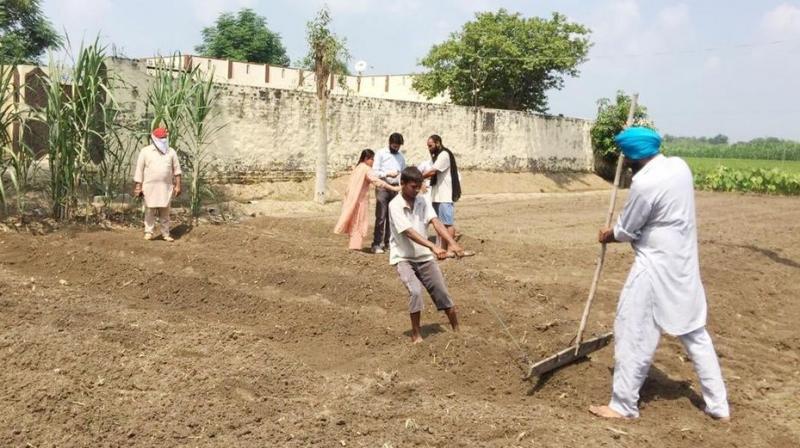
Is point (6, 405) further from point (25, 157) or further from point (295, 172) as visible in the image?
point (295, 172)

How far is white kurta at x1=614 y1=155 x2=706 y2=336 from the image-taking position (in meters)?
4.47

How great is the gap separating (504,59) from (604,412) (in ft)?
75.7

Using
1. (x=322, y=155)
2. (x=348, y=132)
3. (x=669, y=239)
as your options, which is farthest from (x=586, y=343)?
(x=348, y=132)

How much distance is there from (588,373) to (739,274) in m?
5.15

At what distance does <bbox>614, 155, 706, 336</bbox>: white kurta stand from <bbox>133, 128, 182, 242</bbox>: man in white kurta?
261 inches

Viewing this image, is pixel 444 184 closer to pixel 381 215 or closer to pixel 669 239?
pixel 381 215

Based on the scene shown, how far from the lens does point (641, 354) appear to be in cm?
454

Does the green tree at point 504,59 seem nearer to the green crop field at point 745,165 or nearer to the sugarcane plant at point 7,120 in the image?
the green crop field at point 745,165

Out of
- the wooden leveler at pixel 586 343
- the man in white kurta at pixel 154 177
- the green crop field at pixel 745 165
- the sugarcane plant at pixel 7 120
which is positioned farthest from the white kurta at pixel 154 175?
the green crop field at pixel 745 165

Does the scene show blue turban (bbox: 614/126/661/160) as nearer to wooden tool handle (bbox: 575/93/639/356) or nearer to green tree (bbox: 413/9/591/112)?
wooden tool handle (bbox: 575/93/639/356)

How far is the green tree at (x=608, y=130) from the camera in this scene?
86.9 feet

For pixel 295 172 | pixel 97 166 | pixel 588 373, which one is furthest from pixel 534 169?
pixel 588 373

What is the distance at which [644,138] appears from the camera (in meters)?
4.60

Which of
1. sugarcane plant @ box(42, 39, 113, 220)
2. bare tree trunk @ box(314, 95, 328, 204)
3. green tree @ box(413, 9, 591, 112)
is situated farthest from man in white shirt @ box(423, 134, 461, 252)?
green tree @ box(413, 9, 591, 112)
